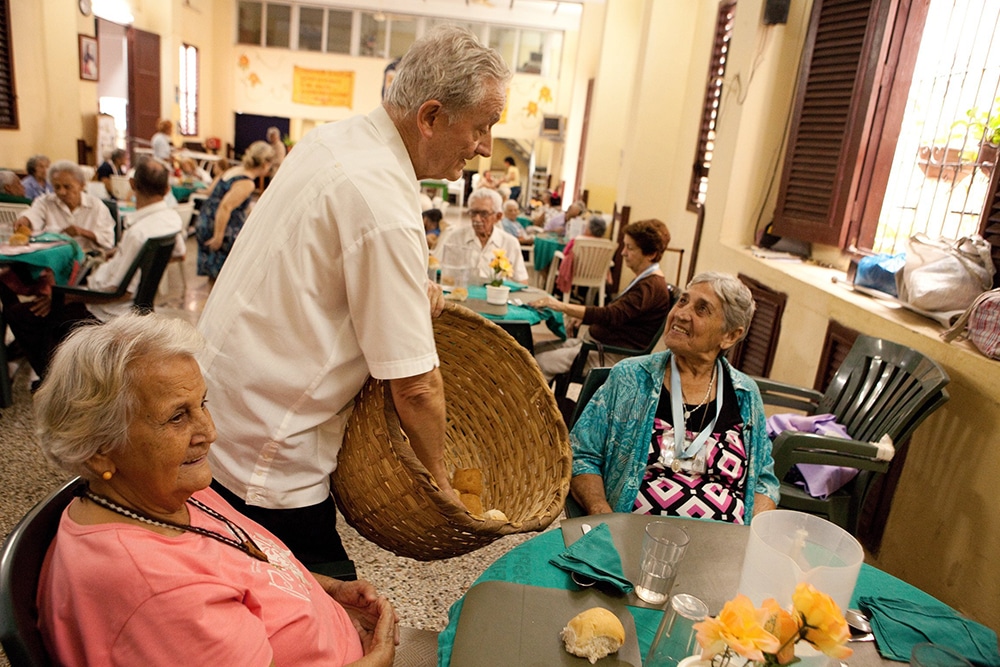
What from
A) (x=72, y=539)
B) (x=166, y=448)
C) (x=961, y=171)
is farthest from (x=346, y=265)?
(x=961, y=171)

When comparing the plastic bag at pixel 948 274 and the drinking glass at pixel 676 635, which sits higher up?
the plastic bag at pixel 948 274

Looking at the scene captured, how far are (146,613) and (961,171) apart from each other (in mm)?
3631

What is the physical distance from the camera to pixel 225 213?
5020 mm

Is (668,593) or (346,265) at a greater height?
(346,265)

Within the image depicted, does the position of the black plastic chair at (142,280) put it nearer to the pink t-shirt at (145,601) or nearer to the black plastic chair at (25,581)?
the black plastic chair at (25,581)

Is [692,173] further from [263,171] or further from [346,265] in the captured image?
[346,265]

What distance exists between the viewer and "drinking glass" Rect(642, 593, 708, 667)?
1.00 meters

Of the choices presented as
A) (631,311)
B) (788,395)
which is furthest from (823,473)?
(631,311)

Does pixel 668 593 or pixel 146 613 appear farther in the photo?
pixel 668 593

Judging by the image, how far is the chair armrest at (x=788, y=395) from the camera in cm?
284

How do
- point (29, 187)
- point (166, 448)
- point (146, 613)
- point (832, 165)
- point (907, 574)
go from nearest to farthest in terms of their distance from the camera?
point (146, 613) < point (166, 448) < point (907, 574) < point (832, 165) < point (29, 187)

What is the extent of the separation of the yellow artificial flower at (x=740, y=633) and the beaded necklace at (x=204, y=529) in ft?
2.32

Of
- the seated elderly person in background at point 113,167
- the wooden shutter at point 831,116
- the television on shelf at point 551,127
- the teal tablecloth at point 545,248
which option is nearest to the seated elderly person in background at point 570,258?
the teal tablecloth at point 545,248

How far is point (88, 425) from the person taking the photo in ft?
3.19
